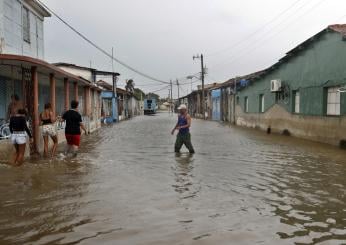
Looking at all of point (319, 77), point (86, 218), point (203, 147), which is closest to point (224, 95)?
point (319, 77)

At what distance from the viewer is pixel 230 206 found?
6.59 metres

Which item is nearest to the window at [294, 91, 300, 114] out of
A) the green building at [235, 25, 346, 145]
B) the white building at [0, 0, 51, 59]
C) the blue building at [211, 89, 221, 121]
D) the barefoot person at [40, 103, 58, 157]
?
the green building at [235, 25, 346, 145]

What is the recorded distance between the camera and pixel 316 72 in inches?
711

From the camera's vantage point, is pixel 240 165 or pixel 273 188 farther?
pixel 240 165

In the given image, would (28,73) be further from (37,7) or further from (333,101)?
(333,101)

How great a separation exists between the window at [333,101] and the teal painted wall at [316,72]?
0.19m

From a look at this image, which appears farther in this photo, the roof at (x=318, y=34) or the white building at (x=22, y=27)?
the roof at (x=318, y=34)

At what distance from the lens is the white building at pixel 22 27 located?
51.3 feet

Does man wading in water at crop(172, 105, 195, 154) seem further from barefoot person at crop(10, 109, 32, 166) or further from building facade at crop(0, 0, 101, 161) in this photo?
barefoot person at crop(10, 109, 32, 166)

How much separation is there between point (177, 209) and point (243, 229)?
121 centimetres

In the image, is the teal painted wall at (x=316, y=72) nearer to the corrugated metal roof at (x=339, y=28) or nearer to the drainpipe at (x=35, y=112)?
the corrugated metal roof at (x=339, y=28)

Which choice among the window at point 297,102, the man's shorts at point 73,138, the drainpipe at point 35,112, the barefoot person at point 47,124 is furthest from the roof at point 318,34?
the drainpipe at point 35,112

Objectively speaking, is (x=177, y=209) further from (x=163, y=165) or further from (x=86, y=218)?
(x=163, y=165)

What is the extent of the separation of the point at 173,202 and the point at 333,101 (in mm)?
11834
